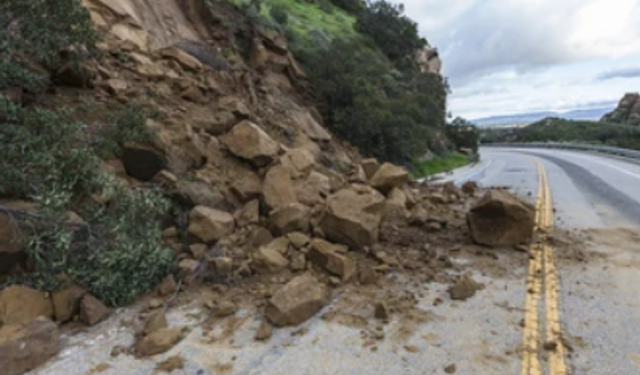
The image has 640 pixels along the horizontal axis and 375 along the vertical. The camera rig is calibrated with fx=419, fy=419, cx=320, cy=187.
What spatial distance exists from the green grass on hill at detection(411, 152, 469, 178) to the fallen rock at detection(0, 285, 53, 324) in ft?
54.9

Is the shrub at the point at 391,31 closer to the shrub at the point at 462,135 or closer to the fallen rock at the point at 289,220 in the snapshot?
the shrub at the point at 462,135

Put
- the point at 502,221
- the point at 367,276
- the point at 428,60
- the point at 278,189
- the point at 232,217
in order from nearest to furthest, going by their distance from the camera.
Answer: the point at 367,276 → the point at 232,217 → the point at 502,221 → the point at 278,189 → the point at 428,60

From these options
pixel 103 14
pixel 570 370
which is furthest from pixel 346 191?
pixel 103 14

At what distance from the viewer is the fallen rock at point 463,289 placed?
571 centimetres

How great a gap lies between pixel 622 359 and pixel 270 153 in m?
6.70

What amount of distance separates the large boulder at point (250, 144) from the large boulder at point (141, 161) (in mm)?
1764

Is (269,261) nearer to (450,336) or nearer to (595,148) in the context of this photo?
(450,336)

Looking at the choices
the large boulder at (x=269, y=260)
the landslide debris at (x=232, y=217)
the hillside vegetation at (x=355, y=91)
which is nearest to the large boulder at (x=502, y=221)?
the landslide debris at (x=232, y=217)

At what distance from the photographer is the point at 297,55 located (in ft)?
61.1

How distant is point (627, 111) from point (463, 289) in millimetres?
91484

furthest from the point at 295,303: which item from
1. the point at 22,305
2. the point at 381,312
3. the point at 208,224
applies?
the point at 22,305

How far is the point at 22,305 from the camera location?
5000 mm

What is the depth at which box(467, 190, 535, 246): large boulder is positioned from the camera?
7.55 meters

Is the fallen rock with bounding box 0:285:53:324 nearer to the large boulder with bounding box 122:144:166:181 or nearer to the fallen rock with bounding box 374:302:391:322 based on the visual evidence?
the large boulder with bounding box 122:144:166:181
